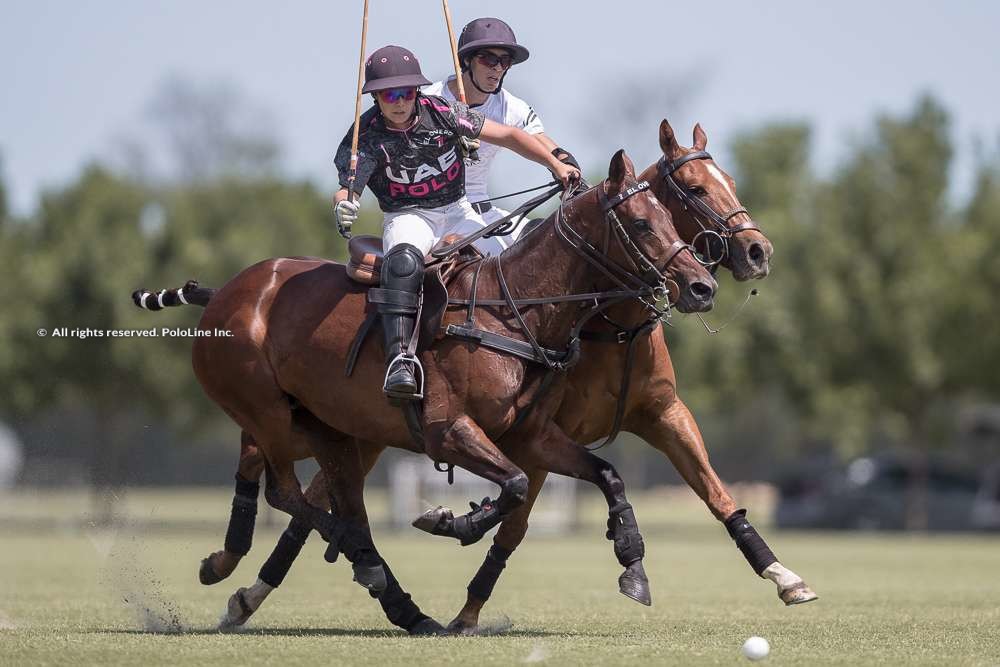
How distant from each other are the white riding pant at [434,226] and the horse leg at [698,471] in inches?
59.8

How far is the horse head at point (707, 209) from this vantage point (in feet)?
27.9

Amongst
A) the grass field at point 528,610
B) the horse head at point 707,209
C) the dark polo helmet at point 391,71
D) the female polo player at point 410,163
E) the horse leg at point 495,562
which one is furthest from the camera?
the horse leg at point 495,562

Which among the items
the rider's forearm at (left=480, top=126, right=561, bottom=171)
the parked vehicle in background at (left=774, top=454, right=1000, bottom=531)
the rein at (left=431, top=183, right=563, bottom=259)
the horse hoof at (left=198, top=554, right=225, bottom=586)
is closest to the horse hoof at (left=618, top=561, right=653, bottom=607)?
the rein at (left=431, top=183, right=563, bottom=259)

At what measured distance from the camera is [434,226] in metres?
9.58

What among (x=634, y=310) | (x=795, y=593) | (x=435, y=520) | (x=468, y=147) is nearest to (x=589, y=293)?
Result: (x=634, y=310)

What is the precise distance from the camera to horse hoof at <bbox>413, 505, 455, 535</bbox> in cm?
858

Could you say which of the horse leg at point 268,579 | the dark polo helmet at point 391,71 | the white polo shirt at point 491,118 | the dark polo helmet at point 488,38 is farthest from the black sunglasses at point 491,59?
the horse leg at point 268,579

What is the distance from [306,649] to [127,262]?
91.1 ft

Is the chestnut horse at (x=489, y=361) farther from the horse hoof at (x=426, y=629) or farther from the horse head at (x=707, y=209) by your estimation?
the horse head at (x=707, y=209)

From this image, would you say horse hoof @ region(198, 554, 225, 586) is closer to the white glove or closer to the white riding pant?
the white riding pant

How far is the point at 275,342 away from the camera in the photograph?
972 cm

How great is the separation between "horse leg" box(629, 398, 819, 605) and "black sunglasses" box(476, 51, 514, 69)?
98.7 inches

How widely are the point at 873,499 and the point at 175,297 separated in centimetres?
2664

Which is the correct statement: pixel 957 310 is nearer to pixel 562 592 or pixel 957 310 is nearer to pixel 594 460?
pixel 562 592
